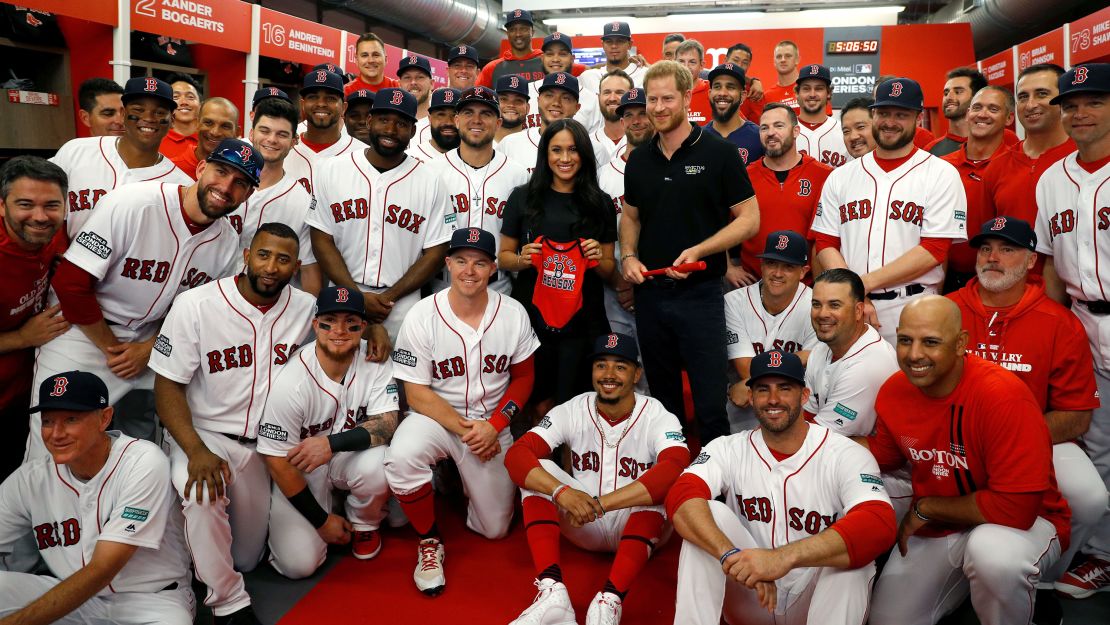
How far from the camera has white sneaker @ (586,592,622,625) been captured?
354 centimetres

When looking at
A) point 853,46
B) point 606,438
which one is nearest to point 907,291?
point 606,438

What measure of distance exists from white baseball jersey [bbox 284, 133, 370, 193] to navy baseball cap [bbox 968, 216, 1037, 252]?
145 inches

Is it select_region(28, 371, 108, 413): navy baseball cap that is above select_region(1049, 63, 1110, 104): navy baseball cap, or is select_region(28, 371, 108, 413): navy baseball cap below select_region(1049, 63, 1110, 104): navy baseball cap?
below

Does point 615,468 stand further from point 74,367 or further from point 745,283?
point 74,367

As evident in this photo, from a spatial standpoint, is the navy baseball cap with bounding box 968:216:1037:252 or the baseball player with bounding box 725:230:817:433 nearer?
the navy baseball cap with bounding box 968:216:1037:252

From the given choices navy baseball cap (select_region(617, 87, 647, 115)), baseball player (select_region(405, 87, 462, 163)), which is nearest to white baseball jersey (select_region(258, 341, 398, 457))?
baseball player (select_region(405, 87, 462, 163))

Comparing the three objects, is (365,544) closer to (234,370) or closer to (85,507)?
(234,370)

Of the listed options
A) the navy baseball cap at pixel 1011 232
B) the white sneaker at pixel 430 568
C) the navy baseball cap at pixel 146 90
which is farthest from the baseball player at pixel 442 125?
the navy baseball cap at pixel 1011 232

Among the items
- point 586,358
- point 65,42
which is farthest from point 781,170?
point 65,42

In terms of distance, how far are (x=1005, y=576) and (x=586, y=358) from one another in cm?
237

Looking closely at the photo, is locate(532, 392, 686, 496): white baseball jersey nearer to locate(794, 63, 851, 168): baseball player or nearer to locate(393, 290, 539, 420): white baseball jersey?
locate(393, 290, 539, 420): white baseball jersey

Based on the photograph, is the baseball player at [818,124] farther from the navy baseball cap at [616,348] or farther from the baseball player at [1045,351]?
the navy baseball cap at [616,348]

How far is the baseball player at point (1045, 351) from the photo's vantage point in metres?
3.78

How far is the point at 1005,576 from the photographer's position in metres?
3.22
